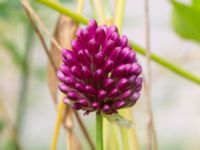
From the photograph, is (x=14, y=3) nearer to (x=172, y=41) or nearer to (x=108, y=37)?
(x=108, y=37)

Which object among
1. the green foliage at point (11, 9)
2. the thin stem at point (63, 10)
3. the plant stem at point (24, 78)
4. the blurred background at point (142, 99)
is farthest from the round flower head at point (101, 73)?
the blurred background at point (142, 99)

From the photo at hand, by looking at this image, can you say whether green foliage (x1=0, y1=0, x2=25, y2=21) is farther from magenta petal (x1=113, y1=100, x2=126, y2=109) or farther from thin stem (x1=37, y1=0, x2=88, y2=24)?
magenta petal (x1=113, y1=100, x2=126, y2=109)

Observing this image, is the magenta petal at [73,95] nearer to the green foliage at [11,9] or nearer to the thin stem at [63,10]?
the thin stem at [63,10]

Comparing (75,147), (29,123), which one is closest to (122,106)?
(75,147)

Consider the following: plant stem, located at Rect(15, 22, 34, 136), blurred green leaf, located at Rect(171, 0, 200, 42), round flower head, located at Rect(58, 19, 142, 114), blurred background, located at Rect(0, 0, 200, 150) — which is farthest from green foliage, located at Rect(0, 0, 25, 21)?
round flower head, located at Rect(58, 19, 142, 114)

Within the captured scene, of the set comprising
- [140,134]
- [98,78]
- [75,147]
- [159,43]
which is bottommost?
[140,134]

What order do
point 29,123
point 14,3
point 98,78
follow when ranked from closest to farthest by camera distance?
point 98,78 → point 14,3 → point 29,123

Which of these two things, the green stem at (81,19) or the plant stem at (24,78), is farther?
the plant stem at (24,78)
